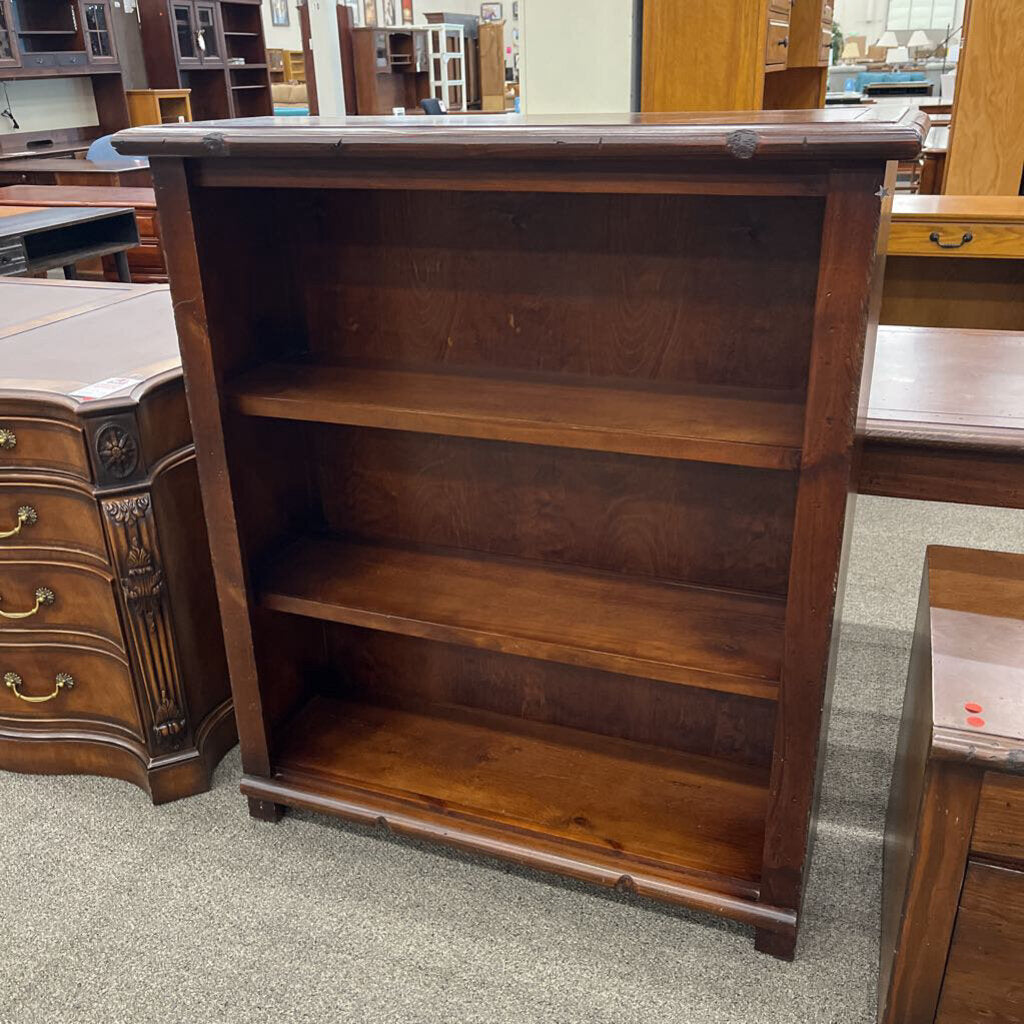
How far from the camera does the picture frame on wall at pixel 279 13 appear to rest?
11.6 m

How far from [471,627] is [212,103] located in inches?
341

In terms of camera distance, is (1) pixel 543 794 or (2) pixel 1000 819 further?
(1) pixel 543 794

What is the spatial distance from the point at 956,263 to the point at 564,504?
92.9 inches

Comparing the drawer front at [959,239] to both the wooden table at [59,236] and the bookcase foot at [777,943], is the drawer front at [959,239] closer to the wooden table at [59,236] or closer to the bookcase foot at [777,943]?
the bookcase foot at [777,943]

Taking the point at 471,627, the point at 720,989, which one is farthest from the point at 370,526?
the point at 720,989

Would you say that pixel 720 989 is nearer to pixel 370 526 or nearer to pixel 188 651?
pixel 370 526

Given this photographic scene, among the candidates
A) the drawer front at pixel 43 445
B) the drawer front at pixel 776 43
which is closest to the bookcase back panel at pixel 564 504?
the drawer front at pixel 43 445

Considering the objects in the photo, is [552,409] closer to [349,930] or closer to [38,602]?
[349,930]

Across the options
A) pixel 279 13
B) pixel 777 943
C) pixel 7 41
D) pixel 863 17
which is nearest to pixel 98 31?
pixel 7 41

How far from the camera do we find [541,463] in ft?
5.24

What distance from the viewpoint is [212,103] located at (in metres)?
8.70

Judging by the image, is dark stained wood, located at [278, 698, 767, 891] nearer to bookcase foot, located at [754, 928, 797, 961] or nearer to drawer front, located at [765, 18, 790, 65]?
bookcase foot, located at [754, 928, 797, 961]

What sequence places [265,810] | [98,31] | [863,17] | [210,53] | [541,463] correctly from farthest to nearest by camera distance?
1. [863,17]
2. [210,53]
3. [98,31]
4. [265,810]
5. [541,463]

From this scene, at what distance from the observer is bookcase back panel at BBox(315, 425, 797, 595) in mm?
1504
